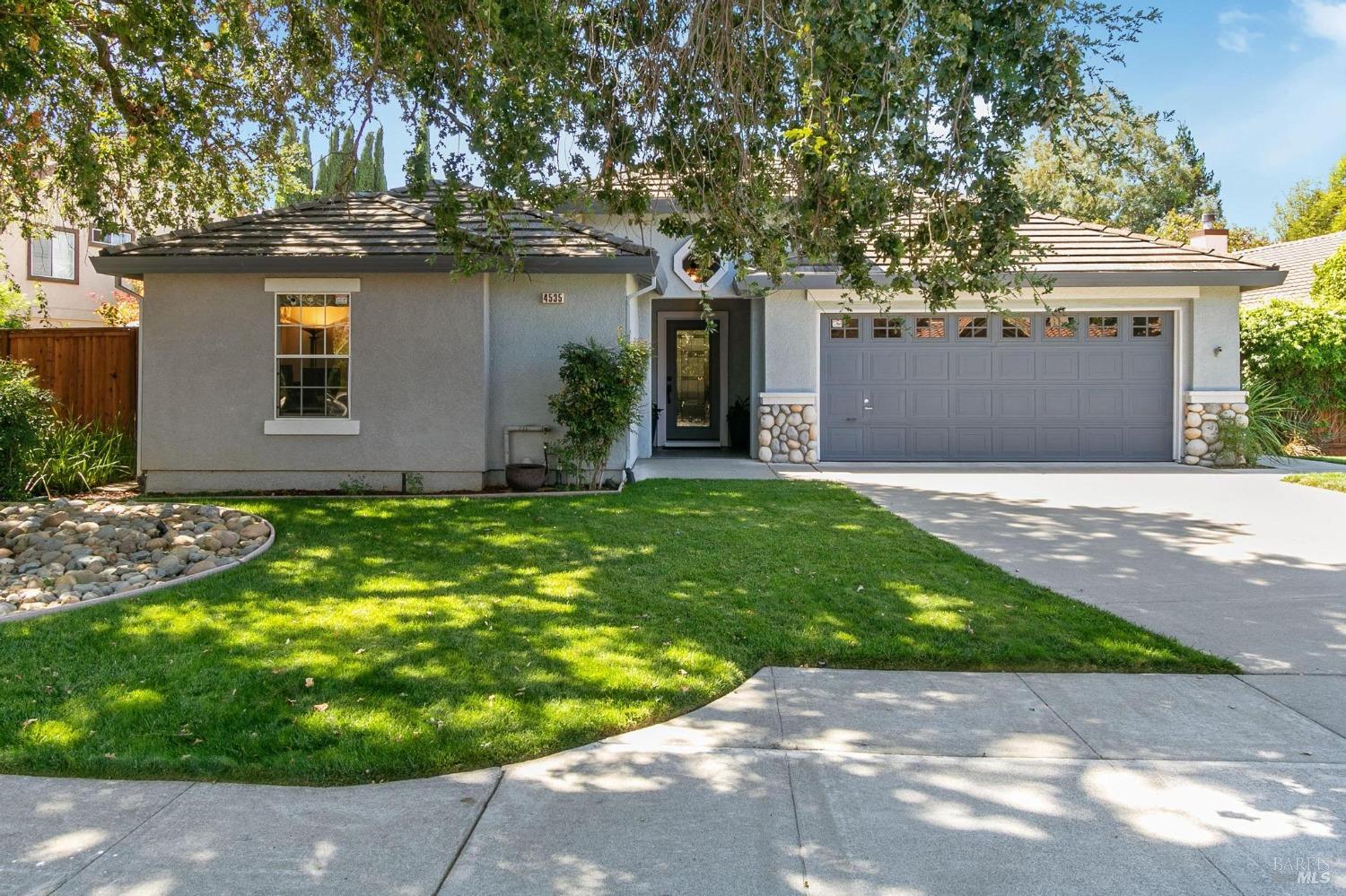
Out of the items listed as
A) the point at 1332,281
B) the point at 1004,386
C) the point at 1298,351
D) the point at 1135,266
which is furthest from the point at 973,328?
the point at 1332,281

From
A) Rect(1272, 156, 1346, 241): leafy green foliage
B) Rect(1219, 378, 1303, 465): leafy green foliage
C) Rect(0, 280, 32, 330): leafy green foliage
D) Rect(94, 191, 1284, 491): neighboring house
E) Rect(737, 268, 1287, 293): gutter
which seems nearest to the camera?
Rect(94, 191, 1284, 491): neighboring house

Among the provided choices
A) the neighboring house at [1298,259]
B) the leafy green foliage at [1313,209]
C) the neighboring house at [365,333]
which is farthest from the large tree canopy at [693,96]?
the leafy green foliage at [1313,209]

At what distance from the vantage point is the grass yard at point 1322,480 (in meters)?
11.8

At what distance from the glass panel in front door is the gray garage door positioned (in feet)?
11.3

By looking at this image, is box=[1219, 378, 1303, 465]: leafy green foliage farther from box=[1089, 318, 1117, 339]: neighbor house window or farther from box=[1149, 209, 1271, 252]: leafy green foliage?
box=[1149, 209, 1271, 252]: leafy green foliage

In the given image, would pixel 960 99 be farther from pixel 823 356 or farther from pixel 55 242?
pixel 55 242

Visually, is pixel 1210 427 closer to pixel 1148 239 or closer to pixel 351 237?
pixel 1148 239

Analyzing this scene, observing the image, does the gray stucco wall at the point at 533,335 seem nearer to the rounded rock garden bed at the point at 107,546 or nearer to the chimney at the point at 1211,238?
the rounded rock garden bed at the point at 107,546

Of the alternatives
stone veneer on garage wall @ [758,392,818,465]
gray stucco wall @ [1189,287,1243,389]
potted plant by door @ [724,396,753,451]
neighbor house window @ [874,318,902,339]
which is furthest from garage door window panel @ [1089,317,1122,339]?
potted plant by door @ [724,396,753,451]

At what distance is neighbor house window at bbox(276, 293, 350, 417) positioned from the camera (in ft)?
37.1

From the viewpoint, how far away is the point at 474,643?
510cm

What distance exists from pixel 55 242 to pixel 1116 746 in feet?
81.0

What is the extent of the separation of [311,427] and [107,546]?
4013 millimetres

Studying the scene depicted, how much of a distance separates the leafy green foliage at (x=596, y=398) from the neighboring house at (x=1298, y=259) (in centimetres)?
1988
